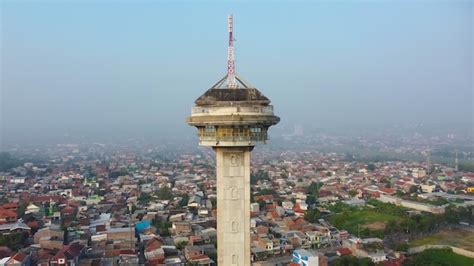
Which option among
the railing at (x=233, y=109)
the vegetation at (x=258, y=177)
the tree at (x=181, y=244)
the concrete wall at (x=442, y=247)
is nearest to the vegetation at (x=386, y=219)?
the concrete wall at (x=442, y=247)

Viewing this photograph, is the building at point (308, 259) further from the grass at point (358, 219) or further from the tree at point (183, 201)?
the tree at point (183, 201)

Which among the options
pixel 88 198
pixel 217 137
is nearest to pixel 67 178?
pixel 88 198

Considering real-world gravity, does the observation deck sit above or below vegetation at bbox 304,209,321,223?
above

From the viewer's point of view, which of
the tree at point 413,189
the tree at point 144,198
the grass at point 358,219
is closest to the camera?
the grass at point 358,219

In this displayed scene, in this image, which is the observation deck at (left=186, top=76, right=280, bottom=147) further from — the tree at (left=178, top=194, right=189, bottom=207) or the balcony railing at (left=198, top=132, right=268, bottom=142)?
the tree at (left=178, top=194, right=189, bottom=207)

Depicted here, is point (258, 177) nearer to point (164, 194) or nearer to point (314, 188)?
point (314, 188)

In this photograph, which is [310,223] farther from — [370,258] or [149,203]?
[149,203]

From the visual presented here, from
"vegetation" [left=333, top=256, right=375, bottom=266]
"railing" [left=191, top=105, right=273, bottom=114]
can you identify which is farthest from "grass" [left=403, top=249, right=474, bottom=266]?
"railing" [left=191, top=105, right=273, bottom=114]
